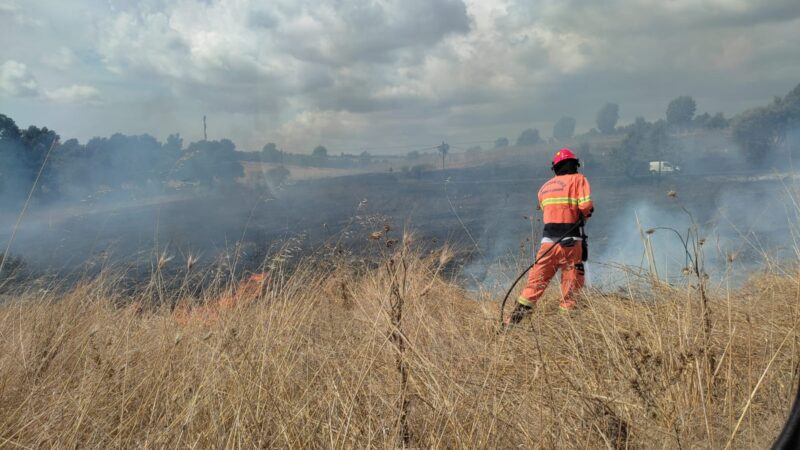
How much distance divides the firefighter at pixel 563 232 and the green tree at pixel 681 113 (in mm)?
24470

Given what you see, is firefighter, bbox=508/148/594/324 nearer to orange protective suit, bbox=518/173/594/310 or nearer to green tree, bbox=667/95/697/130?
orange protective suit, bbox=518/173/594/310

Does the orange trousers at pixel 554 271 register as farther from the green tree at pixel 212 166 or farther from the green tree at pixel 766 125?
the green tree at pixel 212 166

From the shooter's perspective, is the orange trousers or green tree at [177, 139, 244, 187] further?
green tree at [177, 139, 244, 187]

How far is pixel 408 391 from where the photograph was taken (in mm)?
2414

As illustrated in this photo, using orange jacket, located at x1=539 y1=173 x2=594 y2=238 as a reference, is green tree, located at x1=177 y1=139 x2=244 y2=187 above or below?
above

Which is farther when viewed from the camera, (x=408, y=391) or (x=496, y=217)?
(x=496, y=217)

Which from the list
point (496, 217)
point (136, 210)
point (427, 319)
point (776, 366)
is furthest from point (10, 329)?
point (136, 210)

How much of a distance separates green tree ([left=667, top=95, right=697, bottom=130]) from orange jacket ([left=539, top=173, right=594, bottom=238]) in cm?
2462

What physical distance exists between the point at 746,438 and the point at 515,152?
39.6 metres

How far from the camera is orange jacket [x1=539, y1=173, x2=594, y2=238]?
508cm

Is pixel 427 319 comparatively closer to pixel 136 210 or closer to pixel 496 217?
pixel 496 217

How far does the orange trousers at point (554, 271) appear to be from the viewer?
477 centimetres

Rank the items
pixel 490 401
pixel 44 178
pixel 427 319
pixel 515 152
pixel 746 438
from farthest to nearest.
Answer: pixel 515 152, pixel 44 178, pixel 427 319, pixel 490 401, pixel 746 438

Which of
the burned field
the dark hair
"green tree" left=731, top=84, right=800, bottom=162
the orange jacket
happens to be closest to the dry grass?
the orange jacket
